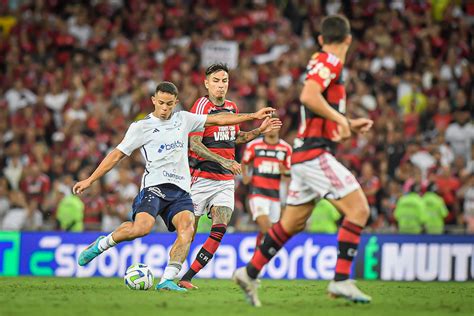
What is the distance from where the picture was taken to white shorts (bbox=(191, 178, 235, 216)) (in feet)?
37.3

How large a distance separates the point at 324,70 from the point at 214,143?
3481 mm

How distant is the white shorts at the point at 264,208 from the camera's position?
44.7ft

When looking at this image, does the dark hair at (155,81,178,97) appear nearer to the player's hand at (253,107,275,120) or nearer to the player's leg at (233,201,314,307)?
the player's hand at (253,107,275,120)

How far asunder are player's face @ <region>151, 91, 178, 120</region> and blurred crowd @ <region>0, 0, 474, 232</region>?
7.30 metres

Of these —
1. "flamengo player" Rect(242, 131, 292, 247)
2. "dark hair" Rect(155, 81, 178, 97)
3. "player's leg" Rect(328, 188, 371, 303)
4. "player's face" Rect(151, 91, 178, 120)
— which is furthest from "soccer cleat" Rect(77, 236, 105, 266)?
"flamengo player" Rect(242, 131, 292, 247)

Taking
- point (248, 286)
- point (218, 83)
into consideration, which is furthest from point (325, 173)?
point (218, 83)

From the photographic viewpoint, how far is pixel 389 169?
18500mm

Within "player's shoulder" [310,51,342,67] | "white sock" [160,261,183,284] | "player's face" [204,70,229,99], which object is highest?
"player's face" [204,70,229,99]

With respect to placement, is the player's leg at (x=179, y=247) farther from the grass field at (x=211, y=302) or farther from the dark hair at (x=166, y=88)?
the dark hair at (x=166, y=88)

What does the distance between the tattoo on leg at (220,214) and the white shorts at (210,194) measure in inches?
2.1

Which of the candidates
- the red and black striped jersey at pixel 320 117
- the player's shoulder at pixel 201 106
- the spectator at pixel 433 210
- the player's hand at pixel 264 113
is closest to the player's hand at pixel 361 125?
the red and black striped jersey at pixel 320 117

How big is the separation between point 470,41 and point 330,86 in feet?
44.1

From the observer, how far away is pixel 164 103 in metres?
10.4

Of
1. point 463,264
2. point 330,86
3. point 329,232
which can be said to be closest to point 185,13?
point 329,232
